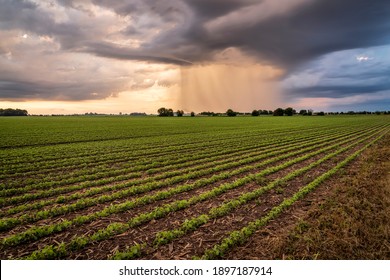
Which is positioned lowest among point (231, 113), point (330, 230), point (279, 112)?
point (330, 230)

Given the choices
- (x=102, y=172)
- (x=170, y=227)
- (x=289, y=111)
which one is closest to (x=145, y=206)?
(x=170, y=227)

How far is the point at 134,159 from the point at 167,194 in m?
8.49

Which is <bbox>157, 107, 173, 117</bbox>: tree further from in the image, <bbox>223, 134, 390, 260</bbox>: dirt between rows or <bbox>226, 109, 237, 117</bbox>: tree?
<bbox>223, 134, 390, 260</bbox>: dirt between rows

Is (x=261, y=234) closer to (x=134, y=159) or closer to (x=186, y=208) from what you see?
(x=186, y=208)

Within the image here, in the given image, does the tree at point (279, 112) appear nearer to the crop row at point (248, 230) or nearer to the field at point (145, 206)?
the field at point (145, 206)

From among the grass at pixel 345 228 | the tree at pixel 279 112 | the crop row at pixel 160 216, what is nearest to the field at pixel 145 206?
the crop row at pixel 160 216

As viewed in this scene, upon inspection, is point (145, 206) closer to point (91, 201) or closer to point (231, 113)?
point (91, 201)
